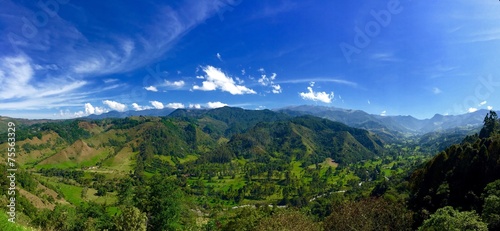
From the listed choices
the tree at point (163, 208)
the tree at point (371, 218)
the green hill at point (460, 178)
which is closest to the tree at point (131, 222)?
the tree at point (163, 208)

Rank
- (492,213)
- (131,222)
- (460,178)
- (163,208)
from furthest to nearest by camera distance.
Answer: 1. (460,178)
2. (163,208)
3. (131,222)
4. (492,213)

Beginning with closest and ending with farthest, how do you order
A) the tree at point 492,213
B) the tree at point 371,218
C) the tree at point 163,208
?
the tree at point 492,213
the tree at point 371,218
the tree at point 163,208

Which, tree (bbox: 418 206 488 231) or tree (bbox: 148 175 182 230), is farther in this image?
tree (bbox: 148 175 182 230)

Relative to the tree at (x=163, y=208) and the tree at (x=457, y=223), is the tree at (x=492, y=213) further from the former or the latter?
the tree at (x=163, y=208)

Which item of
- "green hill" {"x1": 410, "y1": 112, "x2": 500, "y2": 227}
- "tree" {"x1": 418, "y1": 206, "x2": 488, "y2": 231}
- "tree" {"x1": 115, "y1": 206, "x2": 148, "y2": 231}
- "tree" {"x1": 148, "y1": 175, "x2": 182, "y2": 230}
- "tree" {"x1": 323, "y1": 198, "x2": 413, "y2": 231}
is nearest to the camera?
"tree" {"x1": 418, "y1": 206, "x2": 488, "y2": 231}

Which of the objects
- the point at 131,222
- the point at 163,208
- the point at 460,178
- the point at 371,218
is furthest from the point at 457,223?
the point at 163,208

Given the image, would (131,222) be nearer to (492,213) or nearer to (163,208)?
(163,208)

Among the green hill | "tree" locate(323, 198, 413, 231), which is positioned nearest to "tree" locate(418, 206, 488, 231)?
→ "tree" locate(323, 198, 413, 231)

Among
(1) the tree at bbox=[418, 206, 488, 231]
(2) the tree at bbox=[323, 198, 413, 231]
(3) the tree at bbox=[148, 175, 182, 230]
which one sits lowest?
(3) the tree at bbox=[148, 175, 182, 230]

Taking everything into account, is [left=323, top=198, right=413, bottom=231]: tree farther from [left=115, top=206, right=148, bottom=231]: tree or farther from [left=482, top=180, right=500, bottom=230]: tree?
[left=115, top=206, right=148, bottom=231]: tree

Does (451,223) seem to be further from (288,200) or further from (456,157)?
(288,200)

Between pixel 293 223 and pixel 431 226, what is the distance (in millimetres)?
15766

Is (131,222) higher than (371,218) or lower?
lower

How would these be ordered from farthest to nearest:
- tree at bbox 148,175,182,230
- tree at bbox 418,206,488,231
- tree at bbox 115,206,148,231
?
tree at bbox 148,175,182,230
tree at bbox 115,206,148,231
tree at bbox 418,206,488,231
